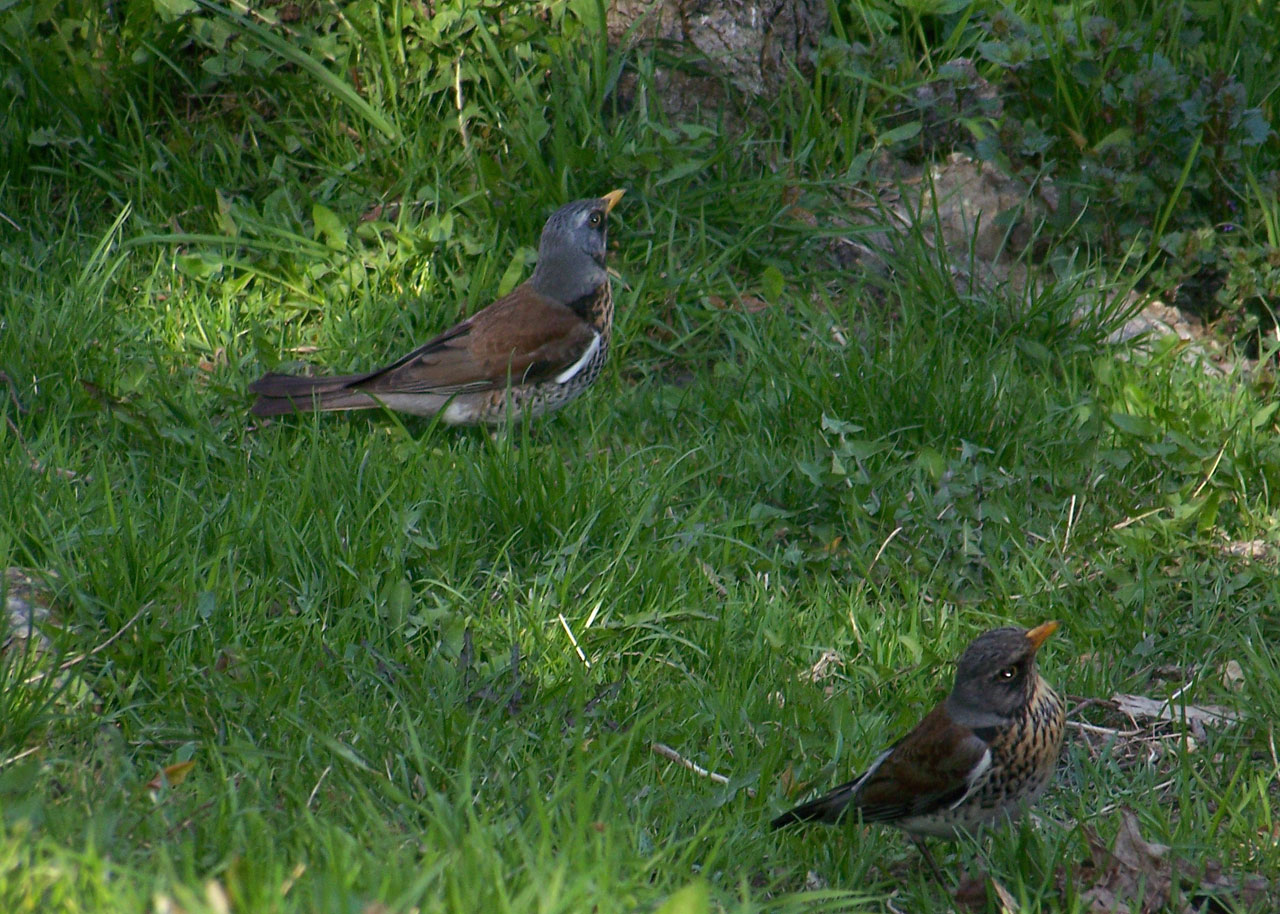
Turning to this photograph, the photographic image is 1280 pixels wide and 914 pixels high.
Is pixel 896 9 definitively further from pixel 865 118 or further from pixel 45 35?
pixel 45 35

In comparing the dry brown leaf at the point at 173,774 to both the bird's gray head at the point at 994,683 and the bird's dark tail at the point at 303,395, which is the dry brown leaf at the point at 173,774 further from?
the bird's dark tail at the point at 303,395

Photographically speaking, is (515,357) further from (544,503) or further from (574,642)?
(574,642)

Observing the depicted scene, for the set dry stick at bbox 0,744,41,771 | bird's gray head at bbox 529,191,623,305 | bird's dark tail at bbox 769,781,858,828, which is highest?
dry stick at bbox 0,744,41,771

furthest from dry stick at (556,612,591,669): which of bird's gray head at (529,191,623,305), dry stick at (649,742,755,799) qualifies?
bird's gray head at (529,191,623,305)

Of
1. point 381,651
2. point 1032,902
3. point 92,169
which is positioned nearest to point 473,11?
point 92,169

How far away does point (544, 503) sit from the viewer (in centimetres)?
467

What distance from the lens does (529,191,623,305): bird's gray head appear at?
19.0ft

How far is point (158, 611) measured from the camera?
3.87m

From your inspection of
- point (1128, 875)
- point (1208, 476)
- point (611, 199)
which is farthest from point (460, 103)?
point (1128, 875)

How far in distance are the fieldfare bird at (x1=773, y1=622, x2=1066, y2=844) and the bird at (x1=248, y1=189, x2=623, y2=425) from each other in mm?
2125

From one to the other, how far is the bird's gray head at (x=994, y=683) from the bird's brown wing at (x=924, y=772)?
0.18ft

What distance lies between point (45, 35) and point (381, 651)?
150 inches

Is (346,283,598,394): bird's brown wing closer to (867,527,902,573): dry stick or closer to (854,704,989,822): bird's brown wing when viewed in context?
(867,527,902,573): dry stick

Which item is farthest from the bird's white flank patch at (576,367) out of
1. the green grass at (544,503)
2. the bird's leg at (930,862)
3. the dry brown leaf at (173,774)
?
the dry brown leaf at (173,774)
